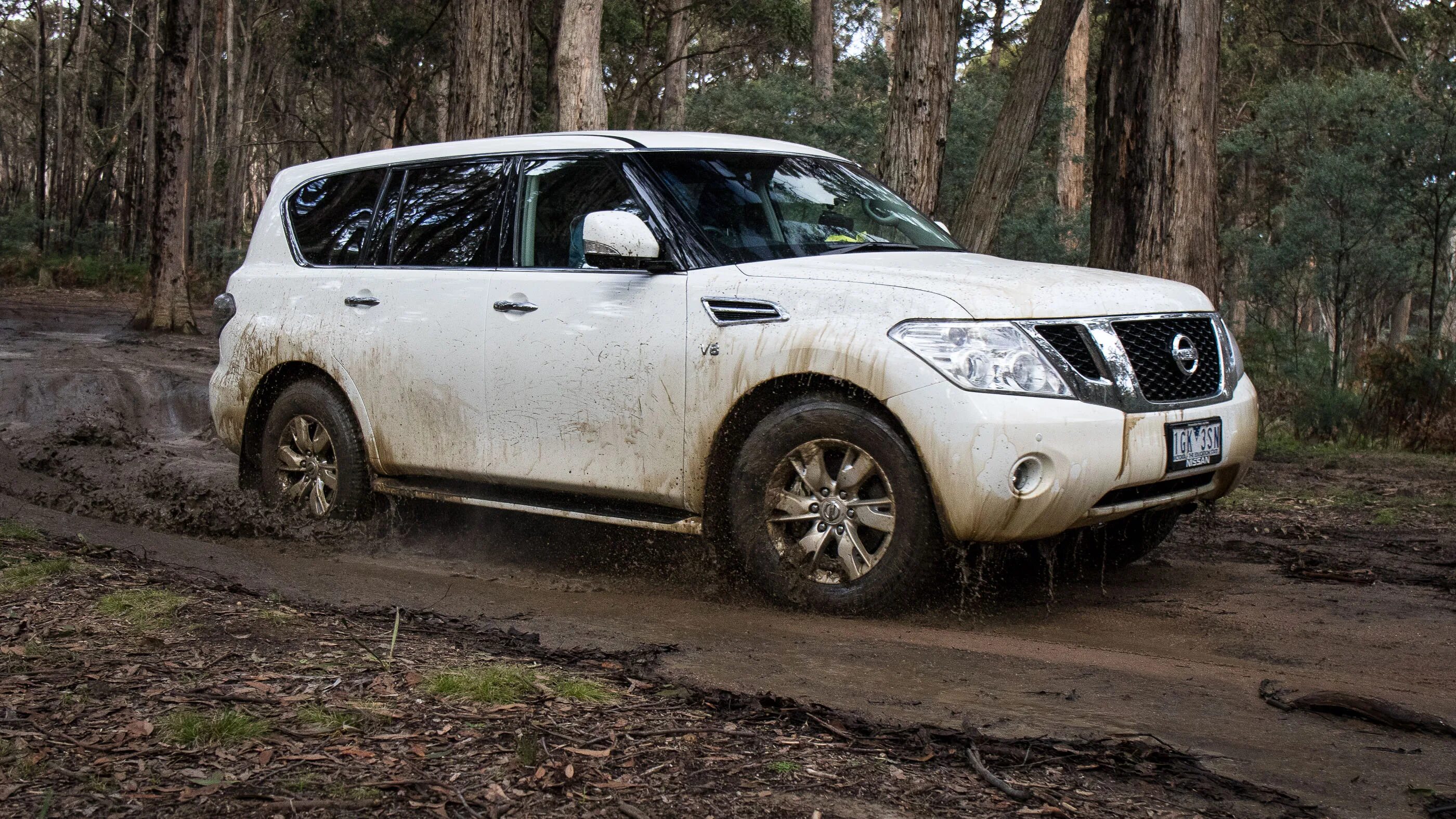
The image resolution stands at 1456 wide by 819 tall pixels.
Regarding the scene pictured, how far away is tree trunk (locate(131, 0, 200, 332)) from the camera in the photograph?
19016 mm

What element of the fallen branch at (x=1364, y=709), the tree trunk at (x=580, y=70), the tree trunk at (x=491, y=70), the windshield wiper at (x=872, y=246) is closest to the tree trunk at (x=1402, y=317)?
the tree trunk at (x=580, y=70)

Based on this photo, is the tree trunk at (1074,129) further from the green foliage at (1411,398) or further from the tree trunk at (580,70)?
the green foliage at (1411,398)

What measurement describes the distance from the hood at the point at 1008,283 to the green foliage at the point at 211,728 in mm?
2567

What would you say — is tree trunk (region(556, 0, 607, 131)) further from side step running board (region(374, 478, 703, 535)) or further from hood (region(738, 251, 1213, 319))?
hood (region(738, 251, 1213, 319))

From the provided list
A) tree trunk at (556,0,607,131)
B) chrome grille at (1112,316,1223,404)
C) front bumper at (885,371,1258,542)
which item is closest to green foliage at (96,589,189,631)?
front bumper at (885,371,1258,542)

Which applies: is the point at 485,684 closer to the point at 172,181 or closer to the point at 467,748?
the point at 467,748

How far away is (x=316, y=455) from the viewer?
6891 millimetres

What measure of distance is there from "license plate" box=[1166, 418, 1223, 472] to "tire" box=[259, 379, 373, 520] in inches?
145

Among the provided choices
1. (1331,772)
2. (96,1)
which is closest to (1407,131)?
(1331,772)

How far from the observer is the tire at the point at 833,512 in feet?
15.7

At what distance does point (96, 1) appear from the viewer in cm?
4475

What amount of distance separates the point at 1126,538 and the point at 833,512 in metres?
1.62

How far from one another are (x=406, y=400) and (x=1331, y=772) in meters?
4.27

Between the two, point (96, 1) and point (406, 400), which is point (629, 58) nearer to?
point (96, 1)
